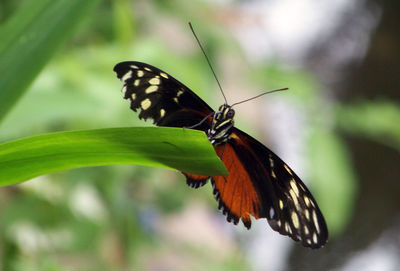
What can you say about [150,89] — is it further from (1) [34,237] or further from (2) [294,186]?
(1) [34,237]

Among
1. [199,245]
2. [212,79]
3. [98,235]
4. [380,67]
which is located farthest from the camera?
[380,67]

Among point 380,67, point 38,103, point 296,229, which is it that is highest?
point 380,67

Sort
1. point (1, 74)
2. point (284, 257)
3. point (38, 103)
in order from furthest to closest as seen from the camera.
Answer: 1. point (284, 257)
2. point (38, 103)
3. point (1, 74)

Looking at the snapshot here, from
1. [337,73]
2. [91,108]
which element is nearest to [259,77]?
[91,108]

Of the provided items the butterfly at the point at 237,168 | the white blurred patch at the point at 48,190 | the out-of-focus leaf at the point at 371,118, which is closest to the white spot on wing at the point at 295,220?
the butterfly at the point at 237,168

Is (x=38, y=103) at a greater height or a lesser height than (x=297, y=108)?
lesser

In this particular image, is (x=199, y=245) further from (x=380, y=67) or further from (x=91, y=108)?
(x=380, y=67)

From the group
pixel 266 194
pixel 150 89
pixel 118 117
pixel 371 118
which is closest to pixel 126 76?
pixel 150 89

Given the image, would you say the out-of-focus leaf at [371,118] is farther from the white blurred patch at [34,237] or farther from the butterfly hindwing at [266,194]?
the butterfly hindwing at [266,194]
